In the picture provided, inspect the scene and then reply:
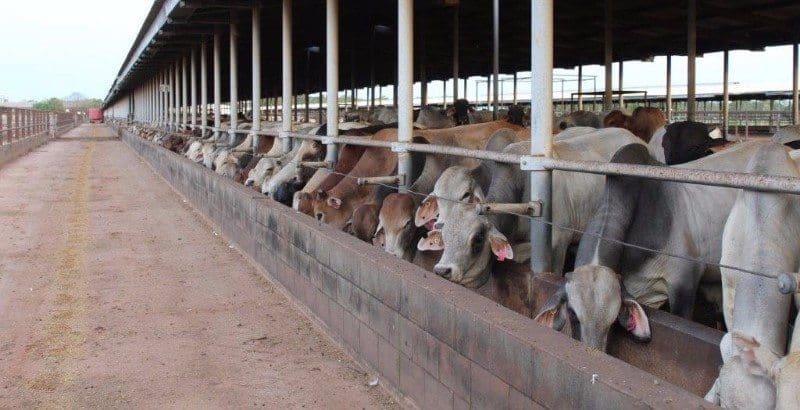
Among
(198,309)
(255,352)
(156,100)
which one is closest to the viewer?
(255,352)

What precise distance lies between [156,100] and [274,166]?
30.3 m

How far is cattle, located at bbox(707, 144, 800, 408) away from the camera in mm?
3244

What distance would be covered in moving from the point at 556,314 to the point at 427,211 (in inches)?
83.3

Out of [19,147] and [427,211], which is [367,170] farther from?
[19,147]

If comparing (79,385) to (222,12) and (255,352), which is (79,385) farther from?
(222,12)

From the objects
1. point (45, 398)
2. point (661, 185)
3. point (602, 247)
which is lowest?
point (45, 398)

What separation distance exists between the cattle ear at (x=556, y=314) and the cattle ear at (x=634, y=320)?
0.28m

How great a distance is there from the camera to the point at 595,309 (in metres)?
4.24

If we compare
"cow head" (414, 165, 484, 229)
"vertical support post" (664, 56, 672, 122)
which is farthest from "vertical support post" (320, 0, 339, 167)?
"vertical support post" (664, 56, 672, 122)

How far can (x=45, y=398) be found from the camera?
5188 millimetres

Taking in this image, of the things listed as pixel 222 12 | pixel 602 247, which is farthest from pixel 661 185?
pixel 222 12

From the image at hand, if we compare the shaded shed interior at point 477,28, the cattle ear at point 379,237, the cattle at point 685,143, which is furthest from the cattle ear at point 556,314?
the shaded shed interior at point 477,28

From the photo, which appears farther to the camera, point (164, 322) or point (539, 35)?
point (164, 322)

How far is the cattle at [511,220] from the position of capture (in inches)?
225
